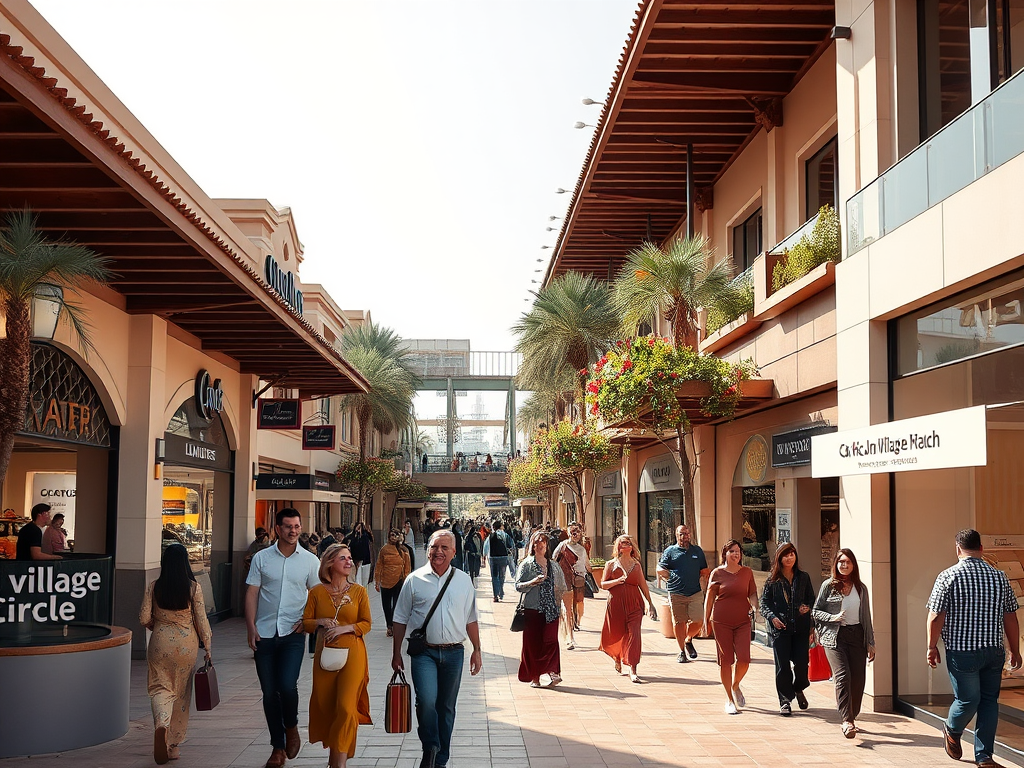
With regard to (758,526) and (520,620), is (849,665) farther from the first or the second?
(758,526)

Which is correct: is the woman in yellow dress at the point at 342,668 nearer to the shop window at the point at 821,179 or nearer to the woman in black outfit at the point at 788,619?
the woman in black outfit at the point at 788,619

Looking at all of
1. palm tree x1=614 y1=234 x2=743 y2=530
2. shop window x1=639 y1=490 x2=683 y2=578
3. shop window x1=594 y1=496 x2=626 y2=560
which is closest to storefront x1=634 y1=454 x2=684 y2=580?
shop window x1=639 y1=490 x2=683 y2=578

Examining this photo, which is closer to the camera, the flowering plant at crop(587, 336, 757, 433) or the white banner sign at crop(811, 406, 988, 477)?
the white banner sign at crop(811, 406, 988, 477)

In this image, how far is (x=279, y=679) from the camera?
27.1 feet

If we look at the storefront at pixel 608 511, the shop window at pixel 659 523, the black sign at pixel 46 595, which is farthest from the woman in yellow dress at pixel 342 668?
the storefront at pixel 608 511

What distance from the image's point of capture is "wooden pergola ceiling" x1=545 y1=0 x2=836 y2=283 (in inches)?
563

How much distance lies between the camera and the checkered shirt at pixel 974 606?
26.1ft

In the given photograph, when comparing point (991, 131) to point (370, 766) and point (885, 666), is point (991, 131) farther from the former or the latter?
point (370, 766)

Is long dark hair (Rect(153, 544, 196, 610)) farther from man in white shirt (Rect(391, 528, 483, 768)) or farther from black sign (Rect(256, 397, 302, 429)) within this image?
black sign (Rect(256, 397, 302, 429))

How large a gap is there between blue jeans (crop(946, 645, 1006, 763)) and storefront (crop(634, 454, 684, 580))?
14.4 metres

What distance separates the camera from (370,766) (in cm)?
822

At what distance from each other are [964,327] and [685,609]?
6626 millimetres

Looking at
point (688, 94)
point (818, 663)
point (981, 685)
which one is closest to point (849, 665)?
point (818, 663)

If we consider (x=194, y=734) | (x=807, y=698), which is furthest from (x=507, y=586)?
(x=194, y=734)
